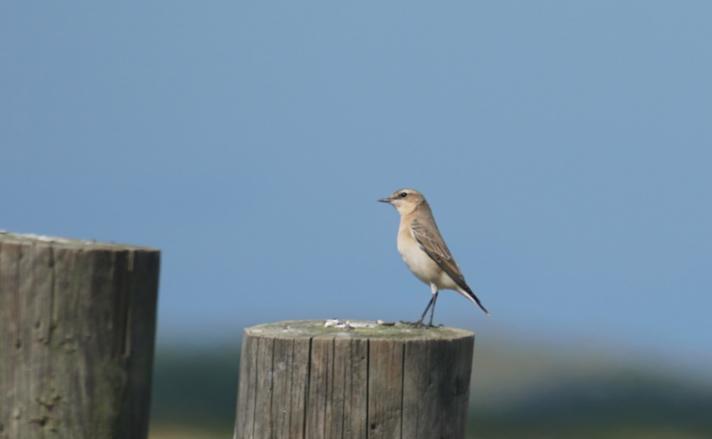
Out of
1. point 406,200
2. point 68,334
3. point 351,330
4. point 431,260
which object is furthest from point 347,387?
point 406,200

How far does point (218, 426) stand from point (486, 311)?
25.1 ft

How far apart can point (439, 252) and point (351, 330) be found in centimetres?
391

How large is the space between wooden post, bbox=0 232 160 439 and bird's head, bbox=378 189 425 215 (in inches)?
206

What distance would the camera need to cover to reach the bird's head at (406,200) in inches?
380

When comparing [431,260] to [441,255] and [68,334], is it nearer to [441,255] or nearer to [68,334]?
[441,255]

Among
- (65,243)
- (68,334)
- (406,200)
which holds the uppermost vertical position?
(406,200)

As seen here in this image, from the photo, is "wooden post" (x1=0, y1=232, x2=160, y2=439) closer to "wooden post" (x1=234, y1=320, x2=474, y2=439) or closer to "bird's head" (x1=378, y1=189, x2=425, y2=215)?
"wooden post" (x1=234, y1=320, x2=474, y2=439)

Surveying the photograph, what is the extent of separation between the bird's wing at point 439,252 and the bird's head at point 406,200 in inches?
22.4

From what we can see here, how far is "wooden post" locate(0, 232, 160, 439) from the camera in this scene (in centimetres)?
442

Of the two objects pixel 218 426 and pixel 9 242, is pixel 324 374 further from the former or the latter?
pixel 218 426

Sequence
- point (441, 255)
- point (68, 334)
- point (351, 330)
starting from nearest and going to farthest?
point (68, 334) → point (351, 330) → point (441, 255)

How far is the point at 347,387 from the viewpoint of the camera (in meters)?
4.52

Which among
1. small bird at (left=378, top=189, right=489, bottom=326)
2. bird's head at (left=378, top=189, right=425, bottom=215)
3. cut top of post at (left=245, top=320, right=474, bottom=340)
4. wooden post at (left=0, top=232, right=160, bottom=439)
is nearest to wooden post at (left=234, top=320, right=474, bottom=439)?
cut top of post at (left=245, top=320, right=474, bottom=340)

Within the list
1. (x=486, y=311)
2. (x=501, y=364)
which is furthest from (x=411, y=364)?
(x=501, y=364)
